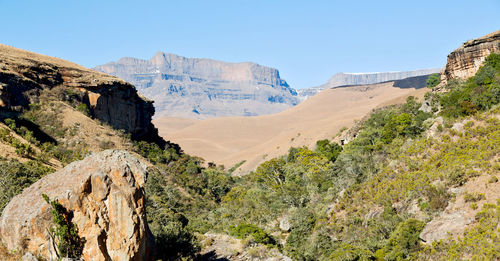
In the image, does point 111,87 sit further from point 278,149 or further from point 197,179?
point 278,149

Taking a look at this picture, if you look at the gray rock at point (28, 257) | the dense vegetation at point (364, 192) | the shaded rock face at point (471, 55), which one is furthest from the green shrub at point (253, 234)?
the shaded rock face at point (471, 55)

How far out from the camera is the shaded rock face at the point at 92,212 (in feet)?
39.0

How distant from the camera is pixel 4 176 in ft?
89.0

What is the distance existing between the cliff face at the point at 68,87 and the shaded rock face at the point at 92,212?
33242 millimetres

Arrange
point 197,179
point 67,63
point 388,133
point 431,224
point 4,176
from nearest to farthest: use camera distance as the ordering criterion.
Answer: point 431,224
point 4,176
point 388,133
point 197,179
point 67,63

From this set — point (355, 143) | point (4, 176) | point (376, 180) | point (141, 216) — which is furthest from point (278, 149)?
point (141, 216)

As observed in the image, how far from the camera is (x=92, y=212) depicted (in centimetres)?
1224

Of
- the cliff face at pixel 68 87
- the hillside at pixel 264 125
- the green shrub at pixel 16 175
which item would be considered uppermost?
the cliff face at pixel 68 87

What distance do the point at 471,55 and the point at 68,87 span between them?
1814 inches

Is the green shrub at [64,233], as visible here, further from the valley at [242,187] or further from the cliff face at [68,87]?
the cliff face at [68,87]

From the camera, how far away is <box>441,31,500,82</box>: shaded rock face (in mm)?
39250

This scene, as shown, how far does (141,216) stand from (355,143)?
34.3 m

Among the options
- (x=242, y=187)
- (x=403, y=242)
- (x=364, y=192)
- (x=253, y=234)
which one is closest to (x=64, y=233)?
(x=253, y=234)

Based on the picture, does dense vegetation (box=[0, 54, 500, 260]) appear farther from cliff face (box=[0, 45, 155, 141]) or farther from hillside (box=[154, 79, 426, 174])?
hillside (box=[154, 79, 426, 174])
